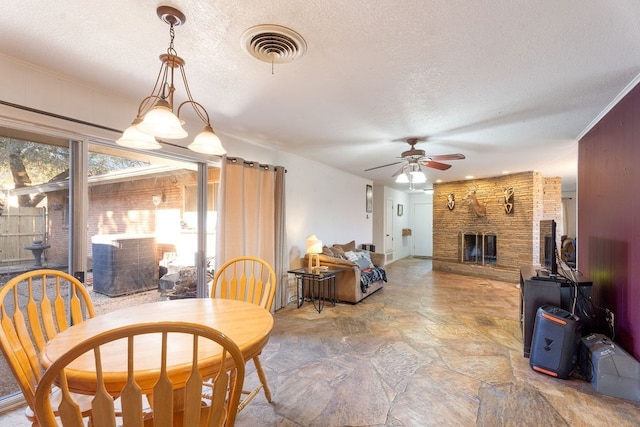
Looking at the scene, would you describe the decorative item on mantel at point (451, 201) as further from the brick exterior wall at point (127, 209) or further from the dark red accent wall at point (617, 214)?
the brick exterior wall at point (127, 209)

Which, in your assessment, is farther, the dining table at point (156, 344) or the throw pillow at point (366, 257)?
the throw pillow at point (366, 257)

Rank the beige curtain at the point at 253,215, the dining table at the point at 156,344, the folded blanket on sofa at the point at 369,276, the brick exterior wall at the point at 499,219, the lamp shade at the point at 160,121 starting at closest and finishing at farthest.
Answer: the dining table at the point at 156,344, the lamp shade at the point at 160,121, the beige curtain at the point at 253,215, the folded blanket on sofa at the point at 369,276, the brick exterior wall at the point at 499,219

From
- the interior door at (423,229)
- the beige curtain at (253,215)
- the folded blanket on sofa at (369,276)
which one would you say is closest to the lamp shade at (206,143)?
the beige curtain at (253,215)

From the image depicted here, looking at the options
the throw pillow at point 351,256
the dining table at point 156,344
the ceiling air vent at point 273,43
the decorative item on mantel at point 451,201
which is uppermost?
the ceiling air vent at point 273,43

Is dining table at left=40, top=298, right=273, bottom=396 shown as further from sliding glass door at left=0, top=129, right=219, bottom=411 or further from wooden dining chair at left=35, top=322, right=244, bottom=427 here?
sliding glass door at left=0, top=129, right=219, bottom=411

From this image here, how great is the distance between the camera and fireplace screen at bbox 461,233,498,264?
22.1ft

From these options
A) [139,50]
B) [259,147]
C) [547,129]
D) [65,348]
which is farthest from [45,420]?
[547,129]

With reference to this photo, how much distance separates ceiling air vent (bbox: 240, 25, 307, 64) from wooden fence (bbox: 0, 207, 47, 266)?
6.41 feet

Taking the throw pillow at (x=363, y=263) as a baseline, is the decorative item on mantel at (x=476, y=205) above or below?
above

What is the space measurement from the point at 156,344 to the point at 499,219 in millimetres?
7007

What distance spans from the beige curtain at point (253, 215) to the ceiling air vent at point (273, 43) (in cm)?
179

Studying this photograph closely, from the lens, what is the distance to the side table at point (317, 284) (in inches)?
165

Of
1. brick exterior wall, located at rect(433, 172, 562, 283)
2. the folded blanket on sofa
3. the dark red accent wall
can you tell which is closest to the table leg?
the folded blanket on sofa

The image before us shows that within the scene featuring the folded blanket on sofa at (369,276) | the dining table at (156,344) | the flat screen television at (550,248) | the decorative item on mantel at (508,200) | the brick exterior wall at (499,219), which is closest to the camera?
the dining table at (156,344)
